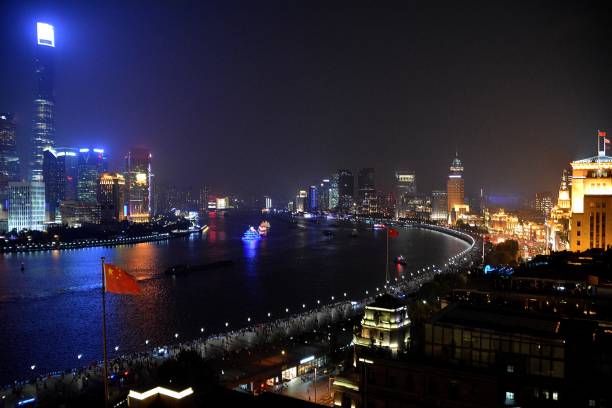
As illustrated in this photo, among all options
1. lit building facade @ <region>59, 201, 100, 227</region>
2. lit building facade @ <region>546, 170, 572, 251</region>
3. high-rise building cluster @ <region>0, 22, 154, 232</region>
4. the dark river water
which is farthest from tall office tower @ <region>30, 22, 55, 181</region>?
lit building facade @ <region>546, 170, 572, 251</region>

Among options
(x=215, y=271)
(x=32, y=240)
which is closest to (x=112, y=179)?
(x=32, y=240)

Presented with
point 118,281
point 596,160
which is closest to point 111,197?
point 596,160

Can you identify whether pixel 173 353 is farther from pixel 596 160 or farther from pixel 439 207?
pixel 439 207

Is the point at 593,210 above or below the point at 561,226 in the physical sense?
above

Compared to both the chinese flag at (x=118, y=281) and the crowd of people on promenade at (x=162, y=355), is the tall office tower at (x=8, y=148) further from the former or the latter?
the chinese flag at (x=118, y=281)

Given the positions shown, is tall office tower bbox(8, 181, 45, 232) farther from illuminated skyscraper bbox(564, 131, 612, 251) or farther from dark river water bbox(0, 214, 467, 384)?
illuminated skyscraper bbox(564, 131, 612, 251)

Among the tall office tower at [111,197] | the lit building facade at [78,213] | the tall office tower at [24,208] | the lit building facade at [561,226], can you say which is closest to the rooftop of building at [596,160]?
the lit building facade at [561,226]
